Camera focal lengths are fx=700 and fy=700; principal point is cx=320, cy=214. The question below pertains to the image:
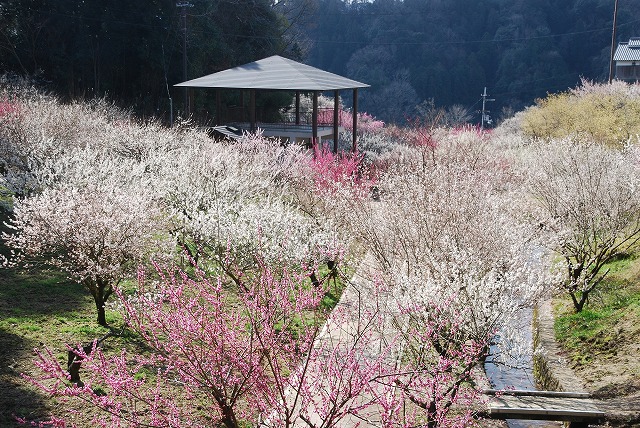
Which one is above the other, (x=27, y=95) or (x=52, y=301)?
(x=27, y=95)

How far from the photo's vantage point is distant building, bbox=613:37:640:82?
5609 centimetres

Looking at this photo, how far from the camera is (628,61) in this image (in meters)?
56.1

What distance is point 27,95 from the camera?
25.6 metres

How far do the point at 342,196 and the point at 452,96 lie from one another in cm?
5803

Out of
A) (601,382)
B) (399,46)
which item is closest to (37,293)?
(601,382)

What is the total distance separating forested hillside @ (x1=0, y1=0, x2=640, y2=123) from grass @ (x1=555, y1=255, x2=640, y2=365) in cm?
2612

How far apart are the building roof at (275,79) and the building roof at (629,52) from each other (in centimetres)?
3606

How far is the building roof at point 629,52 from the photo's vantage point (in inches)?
2203

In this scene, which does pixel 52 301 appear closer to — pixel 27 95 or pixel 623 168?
pixel 623 168

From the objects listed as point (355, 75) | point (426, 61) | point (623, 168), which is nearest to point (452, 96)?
point (426, 61)

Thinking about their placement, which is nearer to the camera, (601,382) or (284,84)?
(601,382)

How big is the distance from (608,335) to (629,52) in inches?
2030

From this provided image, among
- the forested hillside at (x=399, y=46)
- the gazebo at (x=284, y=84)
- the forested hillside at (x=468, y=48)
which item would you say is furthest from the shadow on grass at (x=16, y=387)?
the forested hillside at (x=468, y=48)

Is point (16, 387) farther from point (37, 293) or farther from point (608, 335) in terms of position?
point (608, 335)
